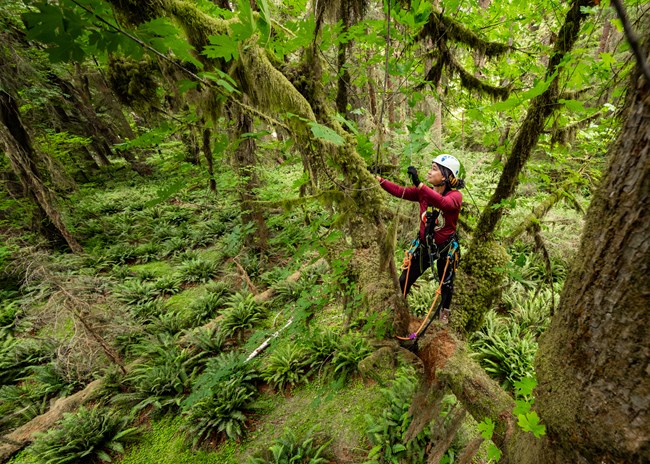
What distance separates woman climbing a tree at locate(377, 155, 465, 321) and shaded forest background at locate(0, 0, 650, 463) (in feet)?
1.08

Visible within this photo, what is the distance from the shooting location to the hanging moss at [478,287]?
338cm

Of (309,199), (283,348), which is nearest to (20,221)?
(283,348)

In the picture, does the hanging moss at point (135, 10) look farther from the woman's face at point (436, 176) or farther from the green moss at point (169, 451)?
the green moss at point (169, 451)

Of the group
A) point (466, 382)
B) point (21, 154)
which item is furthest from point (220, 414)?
point (21, 154)

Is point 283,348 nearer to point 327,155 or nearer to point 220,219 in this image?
point 327,155

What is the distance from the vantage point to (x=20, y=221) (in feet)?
33.3

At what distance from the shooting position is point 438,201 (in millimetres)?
2721

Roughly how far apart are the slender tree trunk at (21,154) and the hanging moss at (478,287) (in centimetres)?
1244

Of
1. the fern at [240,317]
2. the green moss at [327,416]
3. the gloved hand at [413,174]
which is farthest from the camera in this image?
the fern at [240,317]

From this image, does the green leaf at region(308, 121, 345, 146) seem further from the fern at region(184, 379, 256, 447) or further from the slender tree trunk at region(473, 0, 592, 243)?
the fern at region(184, 379, 256, 447)

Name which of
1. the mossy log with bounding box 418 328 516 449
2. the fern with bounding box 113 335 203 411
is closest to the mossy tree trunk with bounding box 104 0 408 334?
the mossy log with bounding box 418 328 516 449

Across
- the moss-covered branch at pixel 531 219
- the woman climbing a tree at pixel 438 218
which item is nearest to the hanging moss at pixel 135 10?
the woman climbing a tree at pixel 438 218

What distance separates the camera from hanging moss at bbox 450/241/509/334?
11.1ft

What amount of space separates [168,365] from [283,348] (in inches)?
101
